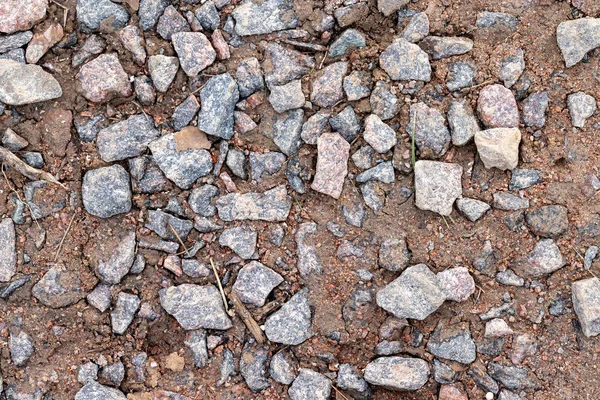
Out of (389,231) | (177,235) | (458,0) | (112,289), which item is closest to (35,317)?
(112,289)

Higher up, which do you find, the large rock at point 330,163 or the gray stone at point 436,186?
the large rock at point 330,163

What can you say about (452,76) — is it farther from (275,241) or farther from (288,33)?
(275,241)

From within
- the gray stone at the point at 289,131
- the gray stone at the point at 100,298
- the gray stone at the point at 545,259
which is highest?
the gray stone at the point at 289,131

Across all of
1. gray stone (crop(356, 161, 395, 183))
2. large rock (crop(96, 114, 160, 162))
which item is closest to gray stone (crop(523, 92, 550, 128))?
gray stone (crop(356, 161, 395, 183))

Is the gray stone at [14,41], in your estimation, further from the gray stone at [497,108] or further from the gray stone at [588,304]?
the gray stone at [588,304]

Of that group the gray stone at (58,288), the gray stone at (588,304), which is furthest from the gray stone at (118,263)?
the gray stone at (588,304)

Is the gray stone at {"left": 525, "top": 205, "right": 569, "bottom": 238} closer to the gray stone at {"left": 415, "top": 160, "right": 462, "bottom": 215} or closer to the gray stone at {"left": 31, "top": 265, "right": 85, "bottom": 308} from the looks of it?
the gray stone at {"left": 415, "top": 160, "right": 462, "bottom": 215}

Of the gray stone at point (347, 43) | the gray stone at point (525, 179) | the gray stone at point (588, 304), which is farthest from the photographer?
the gray stone at point (347, 43)

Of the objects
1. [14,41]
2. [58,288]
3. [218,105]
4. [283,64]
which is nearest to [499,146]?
[283,64]
